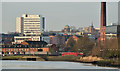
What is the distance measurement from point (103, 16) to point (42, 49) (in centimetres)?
1445

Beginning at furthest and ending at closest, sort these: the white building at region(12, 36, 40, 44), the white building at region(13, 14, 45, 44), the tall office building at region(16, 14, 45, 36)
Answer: the tall office building at region(16, 14, 45, 36) < the white building at region(13, 14, 45, 44) < the white building at region(12, 36, 40, 44)

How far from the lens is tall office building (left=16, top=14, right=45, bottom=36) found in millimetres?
155125

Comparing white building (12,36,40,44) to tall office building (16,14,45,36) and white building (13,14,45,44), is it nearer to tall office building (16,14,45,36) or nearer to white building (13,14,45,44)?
white building (13,14,45,44)

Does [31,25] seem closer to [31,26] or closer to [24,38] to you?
[31,26]

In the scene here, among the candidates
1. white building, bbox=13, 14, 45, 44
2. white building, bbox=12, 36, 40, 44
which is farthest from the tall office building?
white building, bbox=12, 36, 40, 44

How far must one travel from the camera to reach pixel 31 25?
522ft

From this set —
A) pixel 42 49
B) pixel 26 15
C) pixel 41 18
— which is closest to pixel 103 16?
pixel 42 49

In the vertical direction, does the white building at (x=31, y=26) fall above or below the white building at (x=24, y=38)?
above

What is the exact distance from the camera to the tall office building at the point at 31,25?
15512cm

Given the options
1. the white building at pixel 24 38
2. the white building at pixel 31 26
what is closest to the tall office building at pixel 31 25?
the white building at pixel 31 26

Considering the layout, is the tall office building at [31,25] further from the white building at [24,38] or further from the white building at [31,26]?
the white building at [24,38]

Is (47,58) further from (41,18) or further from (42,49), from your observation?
(41,18)

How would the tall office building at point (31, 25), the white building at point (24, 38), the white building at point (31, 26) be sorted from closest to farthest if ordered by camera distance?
the white building at point (24, 38) → the white building at point (31, 26) → the tall office building at point (31, 25)

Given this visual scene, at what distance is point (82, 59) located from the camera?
3004 inches
